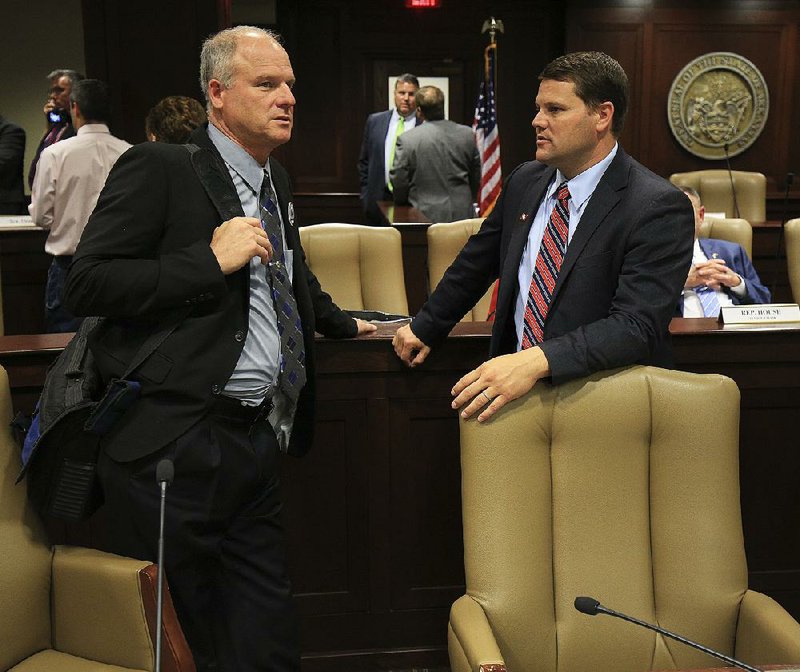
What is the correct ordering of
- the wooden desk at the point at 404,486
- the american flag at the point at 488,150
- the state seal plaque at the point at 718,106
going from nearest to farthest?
1. the wooden desk at the point at 404,486
2. the american flag at the point at 488,150
3. the state seal plaque at the point at 718,106

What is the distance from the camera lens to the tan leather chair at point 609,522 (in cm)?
178

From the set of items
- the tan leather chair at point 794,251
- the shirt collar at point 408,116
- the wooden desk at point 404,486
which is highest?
the shirt collar at point 408,116

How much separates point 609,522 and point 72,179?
3368 mm

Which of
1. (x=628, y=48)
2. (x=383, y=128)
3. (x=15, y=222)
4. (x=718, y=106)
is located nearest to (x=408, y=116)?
(x=383, y=128)

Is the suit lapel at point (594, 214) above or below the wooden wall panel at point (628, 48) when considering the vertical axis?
below

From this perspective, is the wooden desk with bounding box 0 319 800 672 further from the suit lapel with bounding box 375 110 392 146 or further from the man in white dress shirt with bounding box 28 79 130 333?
the suit lapel with bounding box 375 110 392 146

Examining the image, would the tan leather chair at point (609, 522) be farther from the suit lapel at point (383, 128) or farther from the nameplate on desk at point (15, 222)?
the suit lapel at point (383, 128)

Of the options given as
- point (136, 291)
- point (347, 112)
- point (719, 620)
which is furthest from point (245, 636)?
point (347, 112)

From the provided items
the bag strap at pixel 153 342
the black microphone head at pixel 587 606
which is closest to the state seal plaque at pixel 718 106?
the bag strap at pixel 153 342

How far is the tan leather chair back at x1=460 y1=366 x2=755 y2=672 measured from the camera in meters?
1.78

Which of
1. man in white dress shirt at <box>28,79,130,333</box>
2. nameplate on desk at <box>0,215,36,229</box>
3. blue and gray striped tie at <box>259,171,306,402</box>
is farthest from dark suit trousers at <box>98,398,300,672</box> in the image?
nameplate on desk at <box>0,215,36,229</box>

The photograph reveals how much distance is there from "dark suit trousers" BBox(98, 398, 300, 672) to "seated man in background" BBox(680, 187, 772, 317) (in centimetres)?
192

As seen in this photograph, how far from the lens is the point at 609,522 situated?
5.93 ft

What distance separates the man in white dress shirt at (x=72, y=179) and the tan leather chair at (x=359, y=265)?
1.20 m
